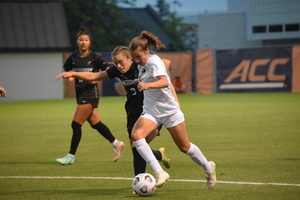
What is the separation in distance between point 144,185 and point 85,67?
14.6 ft

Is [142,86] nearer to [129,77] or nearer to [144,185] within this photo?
[144,185]

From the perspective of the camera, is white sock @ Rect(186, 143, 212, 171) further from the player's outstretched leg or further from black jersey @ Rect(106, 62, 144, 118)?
the player's outstretched leg

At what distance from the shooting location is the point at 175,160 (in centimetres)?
1191

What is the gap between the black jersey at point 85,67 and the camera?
1227 centimetres

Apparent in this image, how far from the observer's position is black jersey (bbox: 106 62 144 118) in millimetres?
9156

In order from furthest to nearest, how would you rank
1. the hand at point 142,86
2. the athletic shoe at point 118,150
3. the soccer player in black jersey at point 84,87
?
1. the soccer player in black jersey at point 84,87
2. the athletic shoe at point 118,150
3. the hand at point 142,86

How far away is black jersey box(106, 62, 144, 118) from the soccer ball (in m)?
1.15

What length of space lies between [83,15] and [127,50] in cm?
4635

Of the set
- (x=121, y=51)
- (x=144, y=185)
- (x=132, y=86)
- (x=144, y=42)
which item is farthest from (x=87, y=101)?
(x=144, y=185)

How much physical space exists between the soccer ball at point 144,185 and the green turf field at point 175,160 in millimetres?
128

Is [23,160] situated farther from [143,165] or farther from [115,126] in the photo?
[115,126]

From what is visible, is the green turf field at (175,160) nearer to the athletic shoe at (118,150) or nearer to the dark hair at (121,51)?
the athletic shoe at (118,150)

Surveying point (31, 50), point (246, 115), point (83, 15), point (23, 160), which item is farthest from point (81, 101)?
point (83, 15)

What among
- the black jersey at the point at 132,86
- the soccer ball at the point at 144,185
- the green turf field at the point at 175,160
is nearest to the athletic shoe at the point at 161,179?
the soccer ball at the point at 144,185
